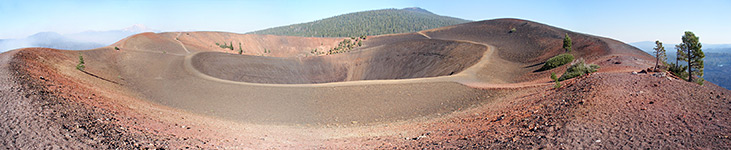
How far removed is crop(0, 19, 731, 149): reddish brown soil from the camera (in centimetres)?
612

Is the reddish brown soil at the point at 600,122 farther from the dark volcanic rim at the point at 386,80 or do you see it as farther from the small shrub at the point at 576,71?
the dark volcanic rim at the point at 386,80

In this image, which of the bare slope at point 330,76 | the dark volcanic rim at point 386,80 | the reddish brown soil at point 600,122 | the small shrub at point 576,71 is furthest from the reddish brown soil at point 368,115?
the small shrub at point 576,71

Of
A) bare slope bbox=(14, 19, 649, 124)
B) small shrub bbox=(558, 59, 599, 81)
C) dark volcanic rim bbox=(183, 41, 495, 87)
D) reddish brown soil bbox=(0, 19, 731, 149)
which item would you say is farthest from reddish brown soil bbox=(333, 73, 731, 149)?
dark volcanic rim bbox=(183, 41, 495, 87)

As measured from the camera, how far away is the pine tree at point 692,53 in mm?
15039

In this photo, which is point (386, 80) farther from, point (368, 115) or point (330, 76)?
point (330, 76)

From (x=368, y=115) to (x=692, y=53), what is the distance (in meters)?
16.7

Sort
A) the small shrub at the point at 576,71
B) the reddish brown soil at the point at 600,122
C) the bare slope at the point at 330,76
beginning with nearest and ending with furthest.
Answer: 1. the reddish brown soil at the point at 600,122
2. the bare slope at the point at 330,76
3. the small shrub at the point at 576,71

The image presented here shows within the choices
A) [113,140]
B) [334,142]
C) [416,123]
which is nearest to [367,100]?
[416,123]

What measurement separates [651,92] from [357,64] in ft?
109

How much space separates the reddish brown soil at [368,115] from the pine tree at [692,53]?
2.39m

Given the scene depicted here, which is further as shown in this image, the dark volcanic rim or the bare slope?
the dark volcanic rim

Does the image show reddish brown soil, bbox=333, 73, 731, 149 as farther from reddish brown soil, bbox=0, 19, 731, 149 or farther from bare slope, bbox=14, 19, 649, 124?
bare slope, bbox=14, 19, 649, 124

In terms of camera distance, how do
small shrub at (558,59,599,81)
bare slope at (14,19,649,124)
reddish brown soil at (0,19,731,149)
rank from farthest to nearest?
small shrub at (558,59,599,81), bare slope at (14,19,649,124), reddish brown soil at (0,19,731,149)

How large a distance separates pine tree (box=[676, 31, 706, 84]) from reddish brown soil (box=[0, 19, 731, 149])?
2.39 meters
